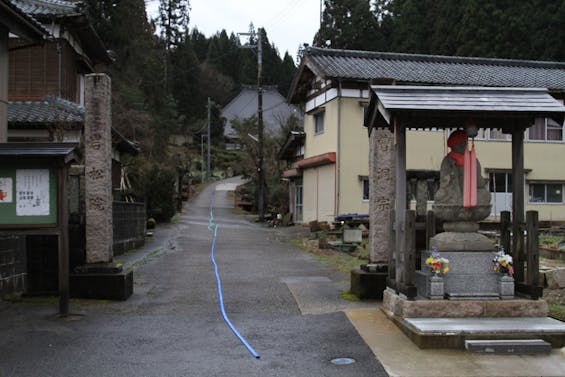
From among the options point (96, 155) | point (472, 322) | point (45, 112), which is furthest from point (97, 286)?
point (45, 112)

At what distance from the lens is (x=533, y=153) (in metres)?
24.0

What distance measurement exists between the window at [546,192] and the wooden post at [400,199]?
19.5 meters

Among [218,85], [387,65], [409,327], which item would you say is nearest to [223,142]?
[218,85]

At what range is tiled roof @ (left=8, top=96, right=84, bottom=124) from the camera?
15953 millimetres

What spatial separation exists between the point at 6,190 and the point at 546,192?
23.5 m

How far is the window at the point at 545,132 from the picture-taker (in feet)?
79.2

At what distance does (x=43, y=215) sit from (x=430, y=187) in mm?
6833

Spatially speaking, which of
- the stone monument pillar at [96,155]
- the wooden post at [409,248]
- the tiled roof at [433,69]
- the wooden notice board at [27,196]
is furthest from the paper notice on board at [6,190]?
the tiled roof at [433,69]

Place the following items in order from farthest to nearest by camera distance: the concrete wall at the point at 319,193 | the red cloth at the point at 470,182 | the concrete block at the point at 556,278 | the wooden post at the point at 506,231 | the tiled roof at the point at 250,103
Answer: the tiled roof at the point at 250,103, the concrete wall at the point at 319,193, the concrete block at the point at 556,278, the wooden post at the point at 506,231, the red cloth at the point at 470,182

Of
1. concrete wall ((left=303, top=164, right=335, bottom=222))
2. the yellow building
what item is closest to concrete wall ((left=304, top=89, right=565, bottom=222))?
the yellow building

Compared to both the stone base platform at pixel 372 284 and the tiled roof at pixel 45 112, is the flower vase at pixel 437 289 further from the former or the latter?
the tiled roof at pixel 45 112

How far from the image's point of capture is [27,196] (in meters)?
7.18

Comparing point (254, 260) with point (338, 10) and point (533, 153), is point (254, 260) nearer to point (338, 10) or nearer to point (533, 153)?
point (533, 153)

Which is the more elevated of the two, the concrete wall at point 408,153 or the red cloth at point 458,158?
the concrete wall at point 408,153
